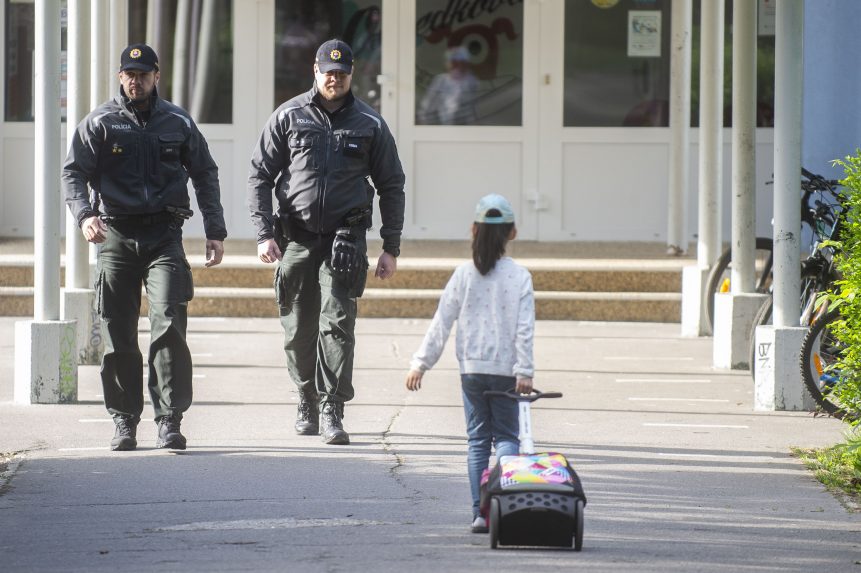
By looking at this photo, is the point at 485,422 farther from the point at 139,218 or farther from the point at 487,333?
the point at 139,218

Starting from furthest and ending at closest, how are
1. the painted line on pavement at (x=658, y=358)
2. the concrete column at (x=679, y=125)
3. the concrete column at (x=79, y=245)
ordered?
1. the concrete column at (x=679, y=125)
2. the painted line on pavement at (x=658, y=358)
3. the concrete column at (x=79, y=245)

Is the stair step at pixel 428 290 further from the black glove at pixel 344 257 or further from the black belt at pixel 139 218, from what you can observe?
the black belt at pixel 139 218

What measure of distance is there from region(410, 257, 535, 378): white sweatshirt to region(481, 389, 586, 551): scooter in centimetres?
28

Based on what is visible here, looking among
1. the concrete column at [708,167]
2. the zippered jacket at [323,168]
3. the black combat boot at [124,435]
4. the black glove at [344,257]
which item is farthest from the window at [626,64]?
the black combat boot at [124,435]

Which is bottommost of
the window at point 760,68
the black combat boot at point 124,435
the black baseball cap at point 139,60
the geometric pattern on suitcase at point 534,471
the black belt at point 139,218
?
the black combat boot at point 124,435

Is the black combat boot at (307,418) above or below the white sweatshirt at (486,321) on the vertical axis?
below

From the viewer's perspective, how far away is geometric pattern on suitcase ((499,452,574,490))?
18.6ft

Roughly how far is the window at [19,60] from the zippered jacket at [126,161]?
811 centimetres

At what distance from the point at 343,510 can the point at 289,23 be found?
A: 9.76m

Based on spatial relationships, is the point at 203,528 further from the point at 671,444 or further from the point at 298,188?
the point at 671,444

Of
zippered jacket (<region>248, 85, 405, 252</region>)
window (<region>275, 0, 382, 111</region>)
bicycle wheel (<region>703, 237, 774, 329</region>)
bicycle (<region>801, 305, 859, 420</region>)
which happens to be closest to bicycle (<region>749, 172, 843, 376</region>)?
bicycle (<region>801, 305, 859, 420</region>)

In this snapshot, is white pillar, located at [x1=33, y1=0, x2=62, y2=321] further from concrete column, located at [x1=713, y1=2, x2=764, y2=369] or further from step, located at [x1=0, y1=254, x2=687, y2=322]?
concrete column, located at [x1=713, y1=2, x2=764, y2=369]

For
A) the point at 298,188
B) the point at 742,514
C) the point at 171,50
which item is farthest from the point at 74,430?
the point at 171,50

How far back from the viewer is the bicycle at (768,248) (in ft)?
32.2
